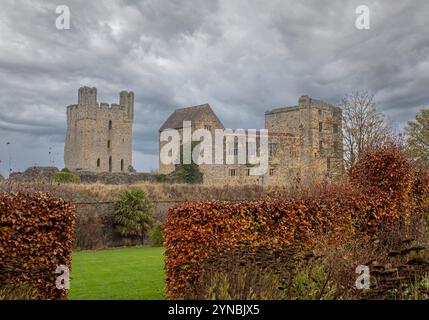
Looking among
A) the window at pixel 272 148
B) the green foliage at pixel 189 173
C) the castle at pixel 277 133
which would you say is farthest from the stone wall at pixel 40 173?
the window at pixel 272 148

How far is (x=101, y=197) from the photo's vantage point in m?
27.1

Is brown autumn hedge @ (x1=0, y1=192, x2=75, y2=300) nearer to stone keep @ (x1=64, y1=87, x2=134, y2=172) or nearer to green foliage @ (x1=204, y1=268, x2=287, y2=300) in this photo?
green foliage @ (x1=204, y1=268, x2=287, y2=300)

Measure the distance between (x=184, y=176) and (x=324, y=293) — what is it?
38.7 meters

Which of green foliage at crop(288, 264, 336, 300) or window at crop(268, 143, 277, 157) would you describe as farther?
window at crop(268, 143, 277, 157)

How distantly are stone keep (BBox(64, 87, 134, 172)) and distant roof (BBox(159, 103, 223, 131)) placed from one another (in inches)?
428

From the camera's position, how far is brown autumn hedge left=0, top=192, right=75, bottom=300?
7555mm

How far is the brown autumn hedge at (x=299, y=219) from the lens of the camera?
861cm

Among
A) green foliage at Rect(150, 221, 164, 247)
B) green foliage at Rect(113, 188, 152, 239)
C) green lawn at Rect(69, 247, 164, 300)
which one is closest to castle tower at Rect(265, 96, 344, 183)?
green foliage at Rect(113, 188, 152, 239)

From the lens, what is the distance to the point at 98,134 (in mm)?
63188

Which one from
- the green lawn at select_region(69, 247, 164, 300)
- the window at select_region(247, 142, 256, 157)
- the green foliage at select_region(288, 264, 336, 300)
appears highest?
the window at select_region(247, 142, 256, 157)

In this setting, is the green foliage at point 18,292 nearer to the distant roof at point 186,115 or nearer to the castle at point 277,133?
the castle at point 277,133

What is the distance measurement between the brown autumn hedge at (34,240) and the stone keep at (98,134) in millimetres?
54886

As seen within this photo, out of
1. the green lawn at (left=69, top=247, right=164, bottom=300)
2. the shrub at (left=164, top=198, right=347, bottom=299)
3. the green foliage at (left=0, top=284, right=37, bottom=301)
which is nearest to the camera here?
the green foliage at (left=0, top=284, right=37, bottom=301)

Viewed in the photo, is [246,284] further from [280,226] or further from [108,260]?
[108,260]
